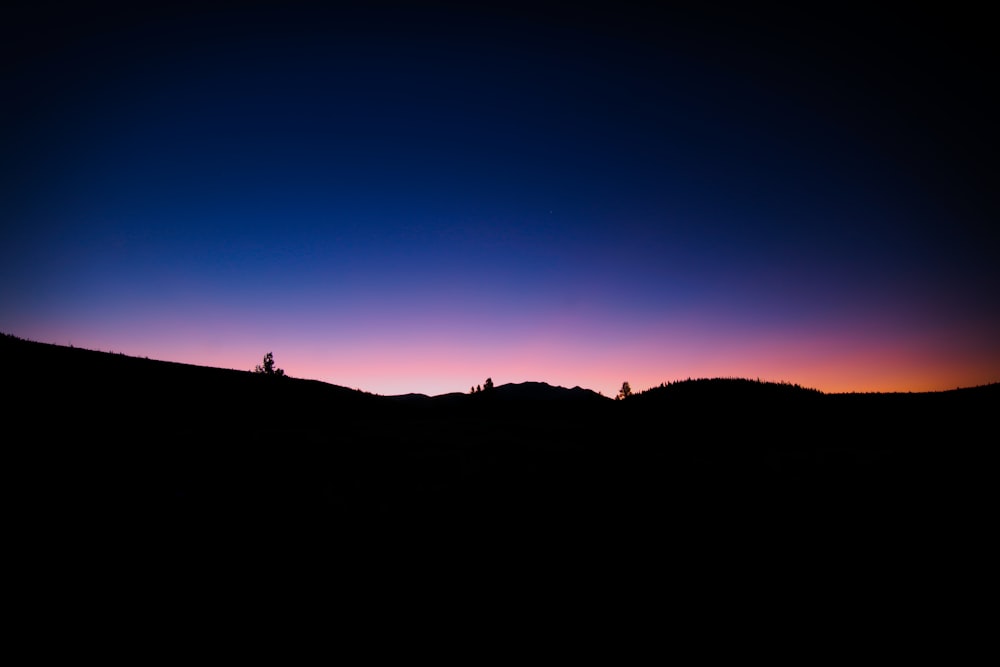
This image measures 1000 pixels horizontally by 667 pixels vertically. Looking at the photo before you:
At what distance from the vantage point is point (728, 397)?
24016 mm

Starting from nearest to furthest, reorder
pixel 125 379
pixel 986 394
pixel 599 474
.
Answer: pixel 599 474
pixel 986 394
pixel 125 379

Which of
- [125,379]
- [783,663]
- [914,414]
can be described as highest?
[125,379]

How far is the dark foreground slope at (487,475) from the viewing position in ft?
21.0

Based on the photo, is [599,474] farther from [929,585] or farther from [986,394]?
[986,394]

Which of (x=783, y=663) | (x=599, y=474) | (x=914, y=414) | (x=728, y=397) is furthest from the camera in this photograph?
(x=728, y=397)

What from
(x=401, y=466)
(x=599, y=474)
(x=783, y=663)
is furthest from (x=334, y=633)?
(x=599, y=474)

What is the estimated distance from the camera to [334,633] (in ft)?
13.2

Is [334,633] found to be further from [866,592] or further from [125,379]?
[125,379]

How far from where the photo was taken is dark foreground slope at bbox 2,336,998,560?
6.39 meters

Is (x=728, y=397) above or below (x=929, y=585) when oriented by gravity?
above

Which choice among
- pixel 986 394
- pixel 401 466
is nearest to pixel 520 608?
pixel 401 466

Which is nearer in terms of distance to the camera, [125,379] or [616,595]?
[616,595]

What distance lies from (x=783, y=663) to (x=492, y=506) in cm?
463

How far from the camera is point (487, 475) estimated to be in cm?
915
